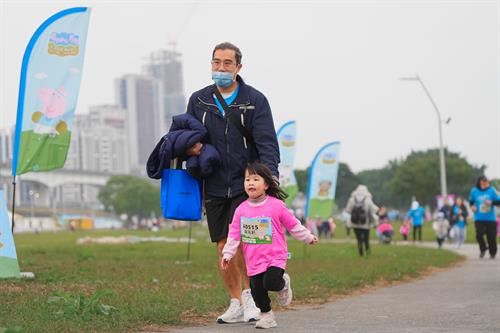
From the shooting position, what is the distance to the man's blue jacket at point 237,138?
8.03m

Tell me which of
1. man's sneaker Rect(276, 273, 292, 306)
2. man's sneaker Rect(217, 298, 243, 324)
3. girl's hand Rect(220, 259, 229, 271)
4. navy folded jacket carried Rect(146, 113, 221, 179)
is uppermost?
navy folded jacket carried Rect(146, 113, 221, 179)

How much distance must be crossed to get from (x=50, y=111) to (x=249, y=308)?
7.51 meters

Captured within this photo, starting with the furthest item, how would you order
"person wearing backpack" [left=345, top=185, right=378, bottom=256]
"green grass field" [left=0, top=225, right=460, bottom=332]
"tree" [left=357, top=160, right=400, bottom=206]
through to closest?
"tree" [left=357, top=160, right=400, bottom=206] → "person wearing backpack" [left=345, top=185, right=378, bottom=256] → "green grass field" [left=0, top=225, right=460, bottom=332]

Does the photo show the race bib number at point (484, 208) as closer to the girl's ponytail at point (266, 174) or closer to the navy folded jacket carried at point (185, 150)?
the navy folded jacket carried at point (185, 150)

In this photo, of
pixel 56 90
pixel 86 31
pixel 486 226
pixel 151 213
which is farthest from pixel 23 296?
pixel 151 213

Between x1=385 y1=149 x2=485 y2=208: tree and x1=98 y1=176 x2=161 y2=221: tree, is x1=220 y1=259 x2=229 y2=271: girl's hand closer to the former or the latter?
x1=385 y1=149 x2=485 y2=208: tree

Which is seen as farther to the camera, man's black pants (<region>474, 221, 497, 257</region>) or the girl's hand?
man's black pants (<region>474, 221, 497, 257</region>)

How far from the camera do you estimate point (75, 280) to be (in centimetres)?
1309

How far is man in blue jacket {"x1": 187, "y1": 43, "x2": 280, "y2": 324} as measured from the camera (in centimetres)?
803

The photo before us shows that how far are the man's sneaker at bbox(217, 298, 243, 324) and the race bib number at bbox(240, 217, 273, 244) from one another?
0.84m

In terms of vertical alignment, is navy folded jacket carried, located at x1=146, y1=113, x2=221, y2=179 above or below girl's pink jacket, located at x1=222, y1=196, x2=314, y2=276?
above

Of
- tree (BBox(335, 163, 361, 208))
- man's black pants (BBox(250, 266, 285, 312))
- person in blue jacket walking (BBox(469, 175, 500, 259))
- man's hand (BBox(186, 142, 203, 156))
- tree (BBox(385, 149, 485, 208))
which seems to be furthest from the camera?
tree (BBox(335, 163, 361, 208))

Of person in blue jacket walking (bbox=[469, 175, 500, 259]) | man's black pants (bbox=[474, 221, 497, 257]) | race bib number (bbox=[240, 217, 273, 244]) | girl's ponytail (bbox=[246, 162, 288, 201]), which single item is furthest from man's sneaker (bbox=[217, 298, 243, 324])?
man's black pants (bbox=[474, 221, 497, 257])

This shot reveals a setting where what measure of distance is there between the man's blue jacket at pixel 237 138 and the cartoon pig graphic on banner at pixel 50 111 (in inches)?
273
